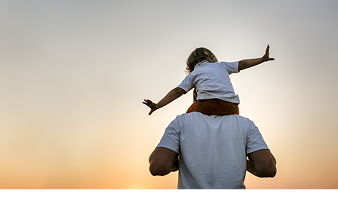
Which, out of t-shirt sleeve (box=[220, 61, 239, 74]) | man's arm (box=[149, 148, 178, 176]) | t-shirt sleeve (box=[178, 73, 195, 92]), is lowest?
man's arm (box=[149, 148, 178, 176])

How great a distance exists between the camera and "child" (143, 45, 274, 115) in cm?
263

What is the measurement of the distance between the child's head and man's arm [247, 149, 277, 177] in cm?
125

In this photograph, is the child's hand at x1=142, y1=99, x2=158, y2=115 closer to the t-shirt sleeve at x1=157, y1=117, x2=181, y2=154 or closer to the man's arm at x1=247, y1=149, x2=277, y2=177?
the t-shirt sleeve at x1=157, y1=117, x2=181, y2=154

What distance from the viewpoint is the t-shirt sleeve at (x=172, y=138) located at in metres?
2.39

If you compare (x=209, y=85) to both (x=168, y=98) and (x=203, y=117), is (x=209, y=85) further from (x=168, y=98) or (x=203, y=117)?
(x=168, y=98)

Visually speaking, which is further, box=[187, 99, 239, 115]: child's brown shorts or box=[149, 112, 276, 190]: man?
box=[187, 99, 239, 115]: child's brown shorts

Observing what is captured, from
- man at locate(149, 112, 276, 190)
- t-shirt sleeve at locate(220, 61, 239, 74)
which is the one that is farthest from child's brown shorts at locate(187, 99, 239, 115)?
t-shirt sleeve at locate(220, 61, 239, 74)

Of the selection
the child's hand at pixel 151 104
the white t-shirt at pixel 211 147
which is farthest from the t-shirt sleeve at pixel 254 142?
the child's hand at pixel 151 104
